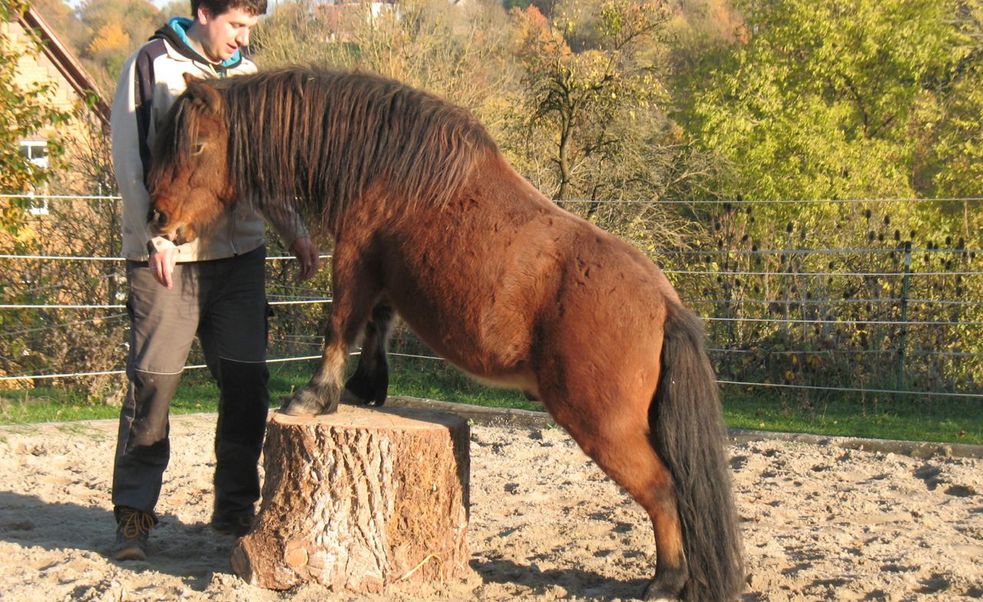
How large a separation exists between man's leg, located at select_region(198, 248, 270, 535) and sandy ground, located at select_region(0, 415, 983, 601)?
284mm

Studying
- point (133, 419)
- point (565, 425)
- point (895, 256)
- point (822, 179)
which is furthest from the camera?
point (822, 179)

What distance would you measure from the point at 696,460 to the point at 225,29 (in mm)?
2752

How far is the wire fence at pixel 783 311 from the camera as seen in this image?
9.41m

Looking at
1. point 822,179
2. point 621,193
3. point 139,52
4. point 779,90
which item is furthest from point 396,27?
point 779,90

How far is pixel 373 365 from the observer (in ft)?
14.7

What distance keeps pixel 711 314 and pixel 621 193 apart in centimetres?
282

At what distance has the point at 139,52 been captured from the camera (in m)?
4.11

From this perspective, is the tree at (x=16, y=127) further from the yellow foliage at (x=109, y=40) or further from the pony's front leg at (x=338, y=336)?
the yellow foliage at (x=109, y=40)

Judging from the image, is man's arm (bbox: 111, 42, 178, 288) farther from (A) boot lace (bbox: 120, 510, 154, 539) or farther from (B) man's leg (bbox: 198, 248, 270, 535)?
(A) boot lace (bbox: 120, 510, 154, 539)

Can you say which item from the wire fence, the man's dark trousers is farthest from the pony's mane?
the wire fence

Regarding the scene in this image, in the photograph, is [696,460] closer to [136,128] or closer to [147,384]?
[147,384]

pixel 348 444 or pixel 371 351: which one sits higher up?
pixel 371 351

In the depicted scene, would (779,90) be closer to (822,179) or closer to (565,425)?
(822,179)

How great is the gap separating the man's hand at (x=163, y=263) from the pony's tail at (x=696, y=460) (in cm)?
211
